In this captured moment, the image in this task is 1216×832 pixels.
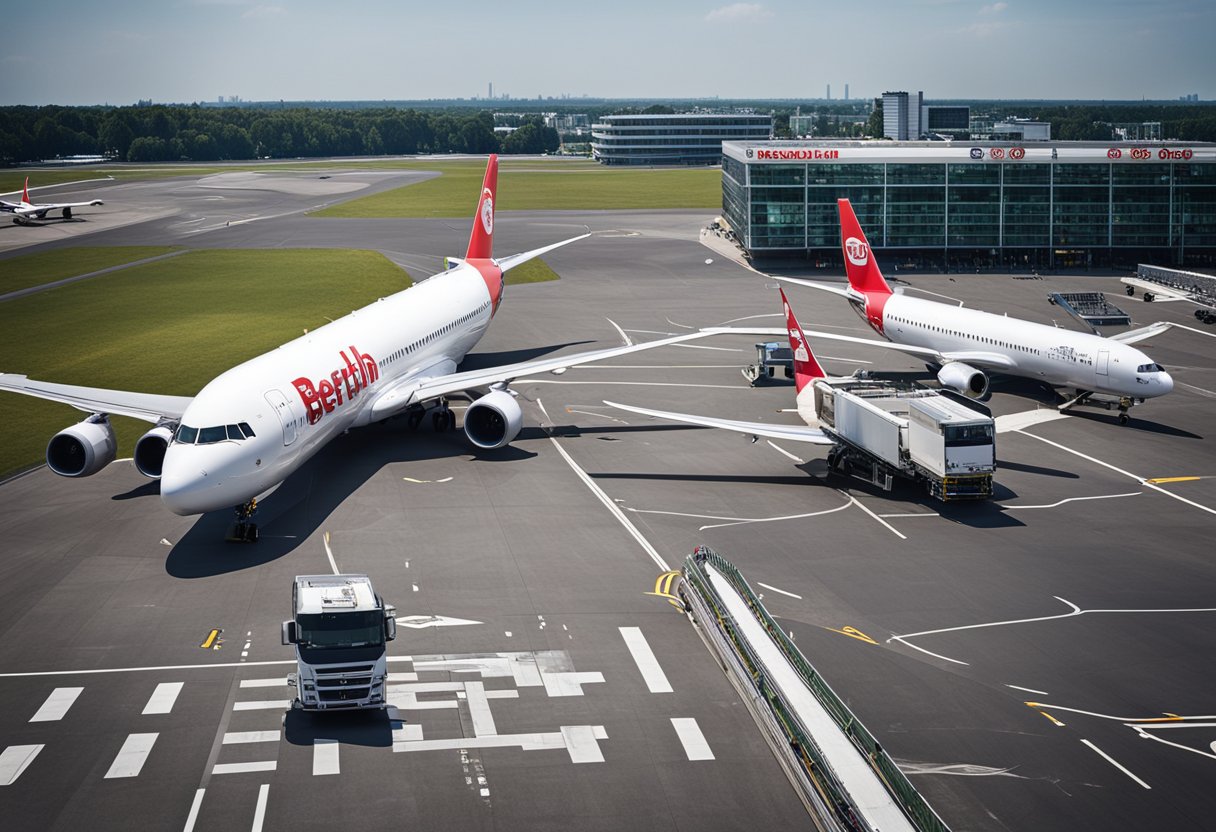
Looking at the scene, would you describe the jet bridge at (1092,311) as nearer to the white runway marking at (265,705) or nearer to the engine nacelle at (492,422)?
the engine nacelle at (492,422)

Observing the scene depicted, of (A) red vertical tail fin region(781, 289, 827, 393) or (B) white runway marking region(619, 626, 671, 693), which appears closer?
(B) white runway marking region(619, 626, 671, 693)

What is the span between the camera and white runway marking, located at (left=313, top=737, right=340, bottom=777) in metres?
27.8

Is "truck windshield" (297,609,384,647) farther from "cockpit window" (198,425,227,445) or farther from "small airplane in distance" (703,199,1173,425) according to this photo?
"small airplane in distance" (703,199,1173,425)

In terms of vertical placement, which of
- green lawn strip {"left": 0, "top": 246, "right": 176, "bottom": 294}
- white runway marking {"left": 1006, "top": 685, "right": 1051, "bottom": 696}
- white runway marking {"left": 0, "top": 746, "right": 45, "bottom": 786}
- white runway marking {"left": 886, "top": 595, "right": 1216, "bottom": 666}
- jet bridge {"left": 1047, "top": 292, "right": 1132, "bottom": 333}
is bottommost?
white runway marking {"left": 1006, "top": 685, "right": 1051, "bottom": 696}

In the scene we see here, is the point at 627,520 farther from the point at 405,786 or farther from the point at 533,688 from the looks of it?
the point at 405,786

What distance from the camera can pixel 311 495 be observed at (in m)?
49.8

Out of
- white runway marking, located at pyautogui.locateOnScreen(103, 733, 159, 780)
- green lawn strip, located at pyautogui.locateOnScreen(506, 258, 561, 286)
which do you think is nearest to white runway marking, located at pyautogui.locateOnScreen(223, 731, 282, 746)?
white runway marking, located at pyautogui.locateOnScreen(103, 733, 159, 780)

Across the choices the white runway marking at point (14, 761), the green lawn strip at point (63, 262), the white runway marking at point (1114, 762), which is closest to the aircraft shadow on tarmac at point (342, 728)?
the white runway marking at point (14, 761)

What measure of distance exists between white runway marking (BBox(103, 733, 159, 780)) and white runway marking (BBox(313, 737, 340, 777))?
159 inches

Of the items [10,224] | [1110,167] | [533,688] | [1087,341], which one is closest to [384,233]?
[10,224]

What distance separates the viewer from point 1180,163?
118 meters

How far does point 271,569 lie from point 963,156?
321ft

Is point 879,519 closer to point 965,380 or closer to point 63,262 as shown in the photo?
point 965,380

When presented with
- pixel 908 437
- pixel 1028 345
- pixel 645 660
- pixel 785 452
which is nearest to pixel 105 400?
pixel 645 660
